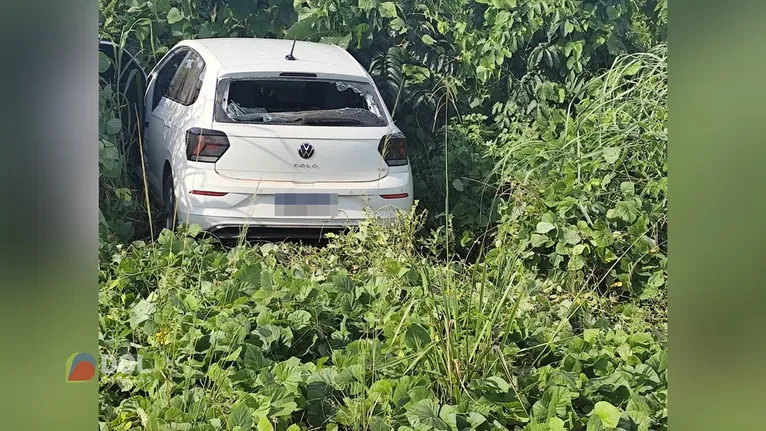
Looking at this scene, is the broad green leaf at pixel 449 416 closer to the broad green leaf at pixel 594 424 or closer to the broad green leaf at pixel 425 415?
the broad green leaf at pixel 425 415

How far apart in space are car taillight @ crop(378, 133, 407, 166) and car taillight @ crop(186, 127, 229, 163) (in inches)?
26.3

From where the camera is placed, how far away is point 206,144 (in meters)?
3.46

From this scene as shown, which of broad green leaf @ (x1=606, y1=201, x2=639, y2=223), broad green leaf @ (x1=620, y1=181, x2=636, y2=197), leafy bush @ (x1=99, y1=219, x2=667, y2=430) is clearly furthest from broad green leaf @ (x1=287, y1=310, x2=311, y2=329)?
broad green leaf @ (x1=620, y1=181, x2=636, y2=197)

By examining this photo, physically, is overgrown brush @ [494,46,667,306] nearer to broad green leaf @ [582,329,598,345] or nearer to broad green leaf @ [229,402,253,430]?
broad green leaf @ [582,329,598,345]

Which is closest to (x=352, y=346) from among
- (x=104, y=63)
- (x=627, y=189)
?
(x=104, y=63)

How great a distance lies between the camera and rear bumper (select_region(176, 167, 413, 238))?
342 centimetres

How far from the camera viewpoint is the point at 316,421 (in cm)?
297

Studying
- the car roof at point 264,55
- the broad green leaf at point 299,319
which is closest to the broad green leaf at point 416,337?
the broad green leaf at point 299,319

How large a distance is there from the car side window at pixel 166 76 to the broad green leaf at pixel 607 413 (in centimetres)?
214

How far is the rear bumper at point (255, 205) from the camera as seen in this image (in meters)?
3.42

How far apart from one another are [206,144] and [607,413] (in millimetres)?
1869

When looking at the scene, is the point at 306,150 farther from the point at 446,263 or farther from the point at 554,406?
the point at 554,406
